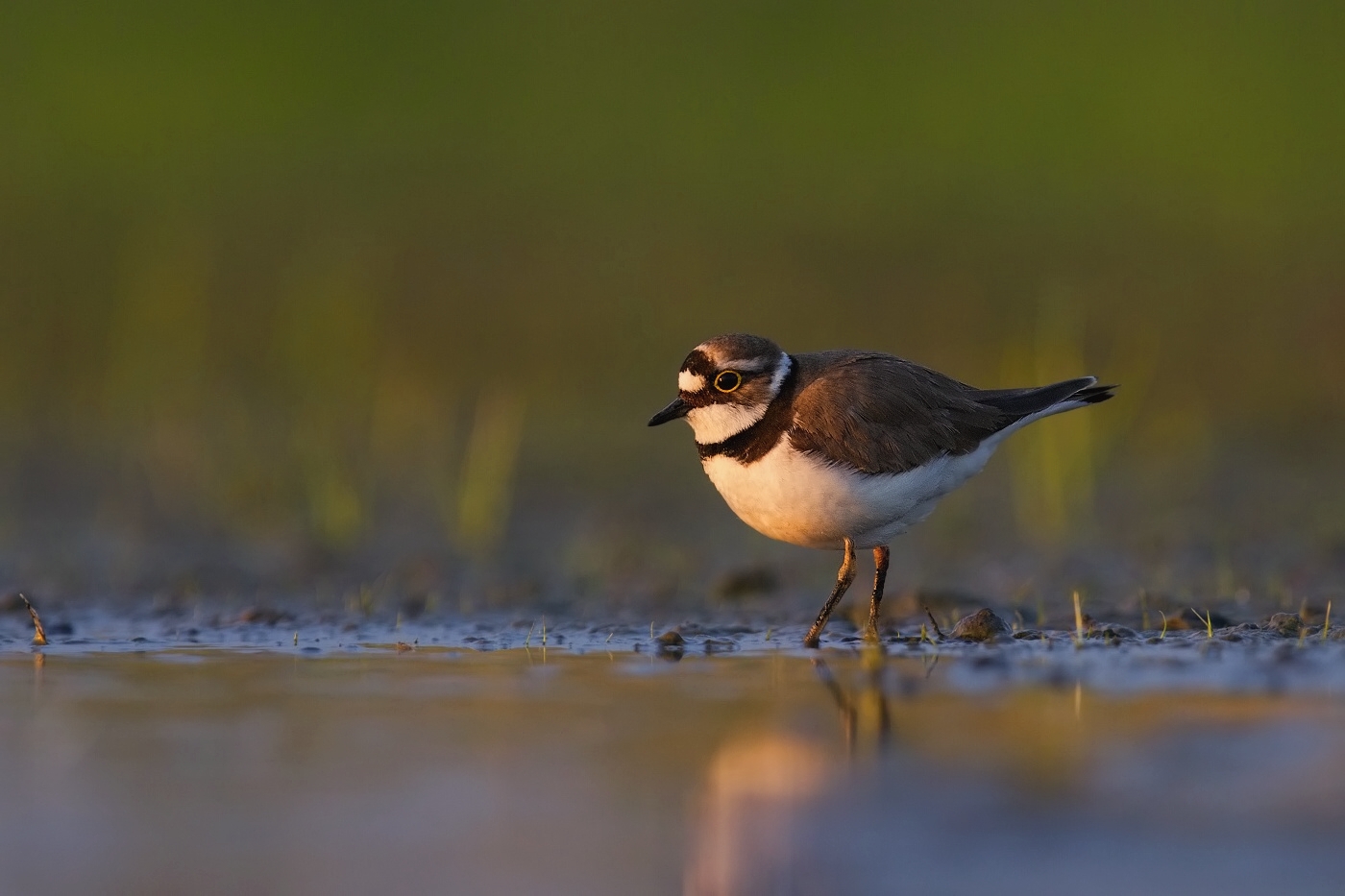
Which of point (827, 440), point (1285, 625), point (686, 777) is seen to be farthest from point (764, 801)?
point (1285, 625)

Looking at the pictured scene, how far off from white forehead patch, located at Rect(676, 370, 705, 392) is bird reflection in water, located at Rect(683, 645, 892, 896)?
1.77m

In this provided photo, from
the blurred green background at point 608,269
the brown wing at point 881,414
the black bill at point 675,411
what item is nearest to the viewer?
the brown wing at point 881,414

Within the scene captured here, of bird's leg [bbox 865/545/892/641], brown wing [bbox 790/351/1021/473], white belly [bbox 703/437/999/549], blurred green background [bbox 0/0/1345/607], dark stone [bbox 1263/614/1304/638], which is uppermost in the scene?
blurred green background [bbox 0/0/1345/607]

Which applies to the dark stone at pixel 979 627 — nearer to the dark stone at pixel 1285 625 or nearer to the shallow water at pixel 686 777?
the shallow water at pixel 686 777

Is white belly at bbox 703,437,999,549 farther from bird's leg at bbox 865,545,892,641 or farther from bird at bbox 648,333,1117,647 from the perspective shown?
bird's leg at bbox 865,545,892,641

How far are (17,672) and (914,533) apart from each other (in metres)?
5.40

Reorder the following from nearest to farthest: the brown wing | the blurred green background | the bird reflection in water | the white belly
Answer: the bird reflection in water < the white belly < the brown wing < the blurred green background

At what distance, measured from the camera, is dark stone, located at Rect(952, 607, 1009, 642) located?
22.1ft

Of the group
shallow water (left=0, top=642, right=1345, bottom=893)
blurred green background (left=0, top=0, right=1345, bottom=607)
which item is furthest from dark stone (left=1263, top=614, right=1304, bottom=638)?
blurred green background (left=0, top=0, right=1345, bottom=607)

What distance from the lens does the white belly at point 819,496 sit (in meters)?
6.59

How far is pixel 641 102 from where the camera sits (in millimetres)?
18625

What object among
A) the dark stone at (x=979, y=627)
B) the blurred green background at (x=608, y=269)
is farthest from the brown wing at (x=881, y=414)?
the blurred green background at (x=608, y=269)

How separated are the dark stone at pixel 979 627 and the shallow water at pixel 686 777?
38 centimetres

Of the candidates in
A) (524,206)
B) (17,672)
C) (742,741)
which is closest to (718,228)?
(524,206)
